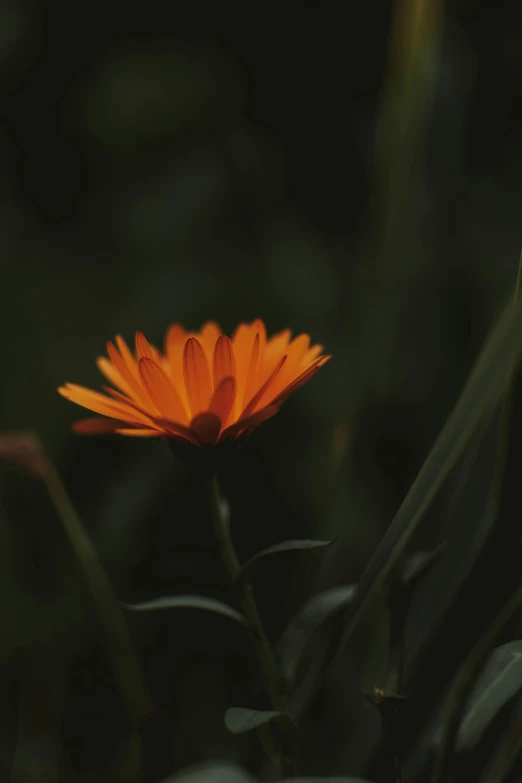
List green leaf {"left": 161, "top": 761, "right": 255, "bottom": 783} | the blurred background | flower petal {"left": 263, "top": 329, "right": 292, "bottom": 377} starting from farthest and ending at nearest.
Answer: the blurred background → flower petal {"left": 263, "top": 329, "right": 292, "bottom": 377} → green leaf {"left": 161, "top": 761, "right": 255, "bottom": 783}

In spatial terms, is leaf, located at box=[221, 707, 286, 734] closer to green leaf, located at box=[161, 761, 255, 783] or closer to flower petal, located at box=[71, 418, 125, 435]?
green leaf, located at box=[161, 761, 255, 783]

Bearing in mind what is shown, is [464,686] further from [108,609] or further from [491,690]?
[108,609]

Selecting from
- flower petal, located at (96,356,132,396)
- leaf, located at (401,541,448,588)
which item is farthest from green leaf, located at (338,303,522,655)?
flower petal, located at (96,356,132,396)

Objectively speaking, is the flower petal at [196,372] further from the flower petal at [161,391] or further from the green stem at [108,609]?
the green stem at [108,609]

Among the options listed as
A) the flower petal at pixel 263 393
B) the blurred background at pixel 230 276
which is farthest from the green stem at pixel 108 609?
the flower petal at pixel 263 393

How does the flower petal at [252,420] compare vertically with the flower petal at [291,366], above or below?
below

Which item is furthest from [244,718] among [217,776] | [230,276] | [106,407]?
[230,276]
